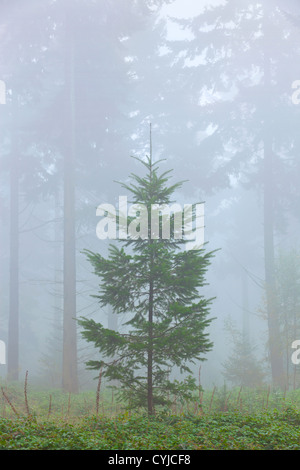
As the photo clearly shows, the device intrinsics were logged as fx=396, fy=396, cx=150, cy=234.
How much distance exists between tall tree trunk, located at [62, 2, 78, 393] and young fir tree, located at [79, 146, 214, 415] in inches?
279

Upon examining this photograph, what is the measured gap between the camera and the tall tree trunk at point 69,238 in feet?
47.2

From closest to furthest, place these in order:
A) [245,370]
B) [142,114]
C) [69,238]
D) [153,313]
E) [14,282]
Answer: [153,313] → [69,238] → [245,370] → [14,282] → [142,114]

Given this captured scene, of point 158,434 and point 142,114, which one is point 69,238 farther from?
point 142,114

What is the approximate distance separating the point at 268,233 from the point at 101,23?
12401 millimetres

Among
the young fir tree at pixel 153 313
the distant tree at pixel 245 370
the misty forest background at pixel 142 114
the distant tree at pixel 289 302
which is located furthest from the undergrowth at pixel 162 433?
the distant tree at pixel 245 370

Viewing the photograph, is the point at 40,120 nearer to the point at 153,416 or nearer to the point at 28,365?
the point at 153,416

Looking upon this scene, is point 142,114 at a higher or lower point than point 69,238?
higher

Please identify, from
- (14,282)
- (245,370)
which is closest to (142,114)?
(14,282)

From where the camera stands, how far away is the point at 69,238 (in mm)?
15656

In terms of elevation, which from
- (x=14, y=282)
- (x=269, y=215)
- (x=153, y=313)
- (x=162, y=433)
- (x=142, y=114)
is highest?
(x=142, y=114)

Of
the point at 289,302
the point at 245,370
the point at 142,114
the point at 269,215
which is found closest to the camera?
the point at 245,370

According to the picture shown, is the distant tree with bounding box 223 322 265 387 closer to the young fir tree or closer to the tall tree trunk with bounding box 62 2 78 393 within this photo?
the tall tree trunk with bounding box 62 2 78 393

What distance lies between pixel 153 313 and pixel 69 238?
891cm
